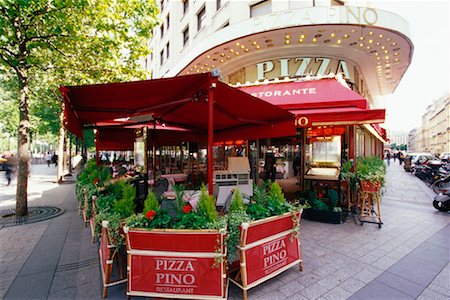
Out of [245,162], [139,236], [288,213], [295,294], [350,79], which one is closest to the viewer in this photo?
[139,236]

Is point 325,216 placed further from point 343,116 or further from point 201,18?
point 201,18

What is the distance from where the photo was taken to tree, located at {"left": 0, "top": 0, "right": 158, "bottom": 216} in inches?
230

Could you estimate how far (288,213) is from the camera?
132 inches

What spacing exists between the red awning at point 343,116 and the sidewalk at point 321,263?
2596mm

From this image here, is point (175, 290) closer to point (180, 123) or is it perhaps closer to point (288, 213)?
point (288, 213)

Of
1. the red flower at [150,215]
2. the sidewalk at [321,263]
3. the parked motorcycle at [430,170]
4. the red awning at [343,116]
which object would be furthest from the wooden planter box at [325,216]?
the parked motorcycle at [430,170]

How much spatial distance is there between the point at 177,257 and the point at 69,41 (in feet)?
22.7

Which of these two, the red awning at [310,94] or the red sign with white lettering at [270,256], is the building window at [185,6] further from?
the red sign with white lettering at [270,256]

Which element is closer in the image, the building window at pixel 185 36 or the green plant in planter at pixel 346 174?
the green plant in planter at pixel 346 174

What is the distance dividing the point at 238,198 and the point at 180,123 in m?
4.45

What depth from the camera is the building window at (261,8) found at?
11.2 m

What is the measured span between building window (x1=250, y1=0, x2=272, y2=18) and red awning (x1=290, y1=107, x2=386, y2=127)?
8198 mm

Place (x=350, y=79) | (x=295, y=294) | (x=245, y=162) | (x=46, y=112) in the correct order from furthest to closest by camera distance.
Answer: (x=46, y=112), (x=350, y=79), (x=245, y=162), (x=295, y=294)

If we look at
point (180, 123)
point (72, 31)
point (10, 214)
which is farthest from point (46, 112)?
point (180, 123)
